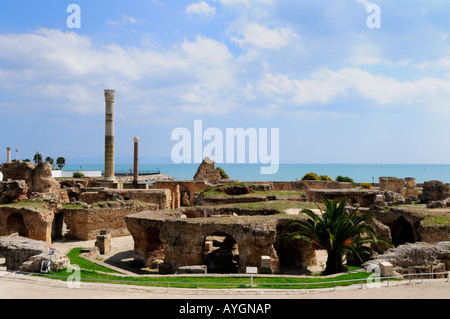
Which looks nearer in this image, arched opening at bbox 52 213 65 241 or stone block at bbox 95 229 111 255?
stone block at bbox 95 229 111 255

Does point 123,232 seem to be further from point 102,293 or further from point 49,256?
point 102,293

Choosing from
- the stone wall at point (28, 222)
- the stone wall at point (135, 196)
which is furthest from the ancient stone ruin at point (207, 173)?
the stone wall at point (28, 222)

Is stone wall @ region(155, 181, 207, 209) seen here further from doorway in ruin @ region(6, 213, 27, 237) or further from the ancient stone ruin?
doorway in ruin @ region(6, 213, 27, 237)

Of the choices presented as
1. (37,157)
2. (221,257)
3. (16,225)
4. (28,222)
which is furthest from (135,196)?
(37,157)

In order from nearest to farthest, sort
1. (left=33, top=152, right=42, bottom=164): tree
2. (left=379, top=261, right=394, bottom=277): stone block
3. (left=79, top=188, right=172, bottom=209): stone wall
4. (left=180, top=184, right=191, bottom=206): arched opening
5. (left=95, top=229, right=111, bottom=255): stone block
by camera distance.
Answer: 1. (left=379, top=261, right=394, bottom=277): stone block
2. (left=95, top=229, right=111, bottom=255): stone block
3. (left=79, top=188, right=172, bottom=209): stone wall
4. (left=180, top=184, right=191, bottom=206): arched opening
5. (left=33, top=152, right=42, bottom=164): tree

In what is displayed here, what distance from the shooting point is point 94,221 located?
2691 centimetres

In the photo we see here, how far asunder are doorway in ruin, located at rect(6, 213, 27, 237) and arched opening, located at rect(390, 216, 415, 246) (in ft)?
77.7

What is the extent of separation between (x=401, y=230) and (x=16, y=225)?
25.1m

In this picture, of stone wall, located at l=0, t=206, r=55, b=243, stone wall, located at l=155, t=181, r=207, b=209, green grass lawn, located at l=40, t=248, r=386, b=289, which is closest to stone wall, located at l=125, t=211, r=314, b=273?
green grass lawn, located at l=40, t=248, r=386, b=289

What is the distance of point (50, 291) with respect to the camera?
450 inches

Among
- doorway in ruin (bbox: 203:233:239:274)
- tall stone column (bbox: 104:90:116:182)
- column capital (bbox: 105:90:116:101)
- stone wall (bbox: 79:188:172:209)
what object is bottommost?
doorway in ruin (bbox: 203:233:239:274)

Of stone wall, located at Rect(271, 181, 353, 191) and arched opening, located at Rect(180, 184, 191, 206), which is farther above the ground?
stone wall, located at Rect(271, 181, 353, 191)

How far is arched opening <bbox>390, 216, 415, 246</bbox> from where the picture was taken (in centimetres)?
2397
